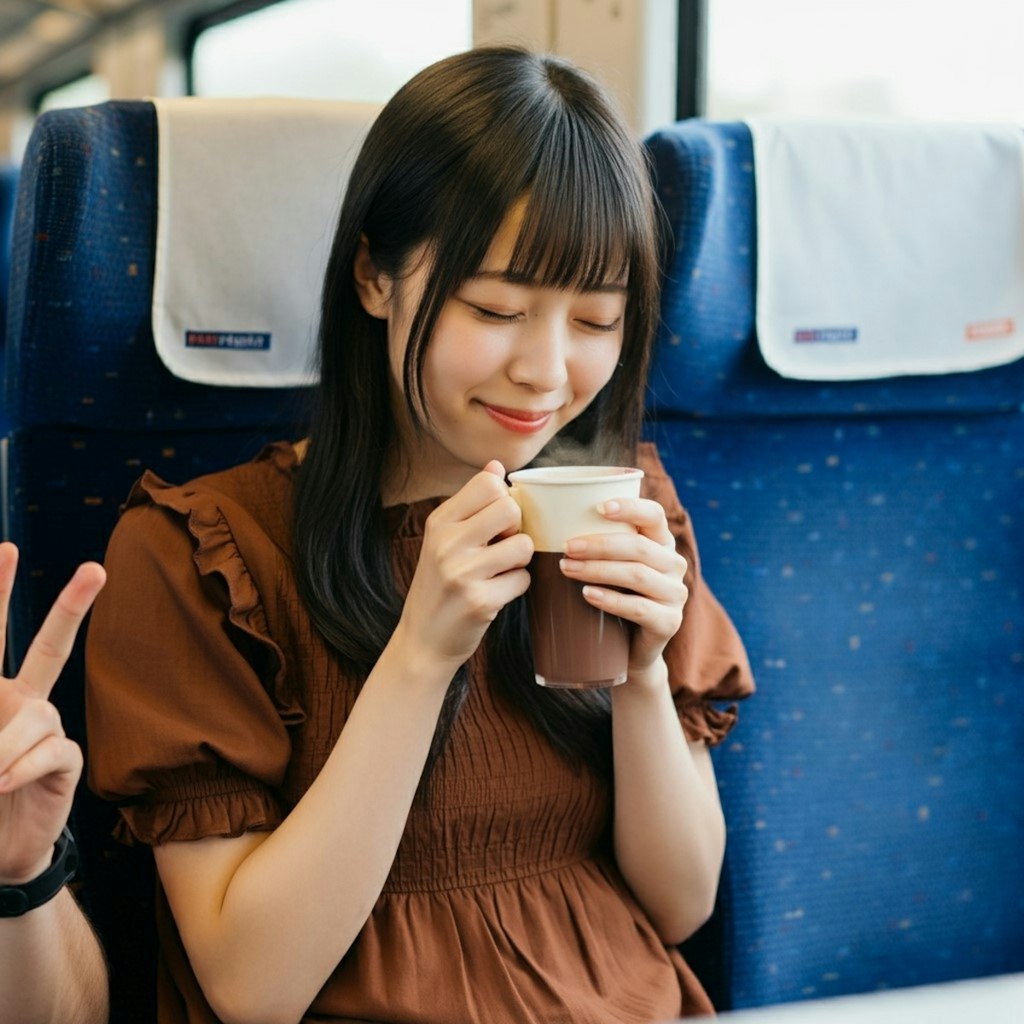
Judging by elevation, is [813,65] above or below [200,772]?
above

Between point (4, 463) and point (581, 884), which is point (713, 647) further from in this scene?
point (4, 463)

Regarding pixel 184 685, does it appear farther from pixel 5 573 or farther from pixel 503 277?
pixel 503 277

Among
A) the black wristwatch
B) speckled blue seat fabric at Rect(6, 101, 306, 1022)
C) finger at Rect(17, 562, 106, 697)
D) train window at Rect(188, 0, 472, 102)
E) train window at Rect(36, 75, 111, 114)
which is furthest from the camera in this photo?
train window at Rect(36, 75, 111, 114)

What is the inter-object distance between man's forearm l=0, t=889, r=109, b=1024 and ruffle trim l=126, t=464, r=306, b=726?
0.27 meters

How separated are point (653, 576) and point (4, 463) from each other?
2.83ft

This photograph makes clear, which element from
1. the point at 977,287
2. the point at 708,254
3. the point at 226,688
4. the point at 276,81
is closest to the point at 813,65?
the point at 977,287

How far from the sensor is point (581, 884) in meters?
1.37

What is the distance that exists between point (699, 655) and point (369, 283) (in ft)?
1.86

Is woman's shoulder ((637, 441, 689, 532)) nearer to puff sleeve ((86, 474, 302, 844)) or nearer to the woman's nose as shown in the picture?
the woman's nose

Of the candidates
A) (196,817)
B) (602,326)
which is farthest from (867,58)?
(196,817)

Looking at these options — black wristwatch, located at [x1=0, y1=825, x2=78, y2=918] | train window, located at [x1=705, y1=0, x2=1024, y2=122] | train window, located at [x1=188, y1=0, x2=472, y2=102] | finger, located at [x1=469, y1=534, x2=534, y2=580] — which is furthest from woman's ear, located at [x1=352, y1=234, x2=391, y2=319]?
train window, located at [x1=188, y1=0, x2=472, y2=102]

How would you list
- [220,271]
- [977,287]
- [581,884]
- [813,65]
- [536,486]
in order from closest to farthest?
1. [536,486]
2. [581,884]
3. [220,271]
4. [977,287]
5. [813,65]

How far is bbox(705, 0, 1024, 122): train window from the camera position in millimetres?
2104

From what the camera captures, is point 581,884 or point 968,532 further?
point 968,532
